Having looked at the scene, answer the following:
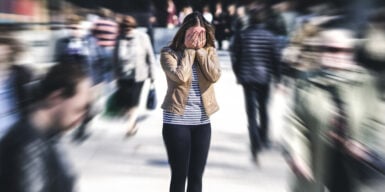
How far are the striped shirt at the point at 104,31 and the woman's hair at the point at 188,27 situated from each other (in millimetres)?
5122

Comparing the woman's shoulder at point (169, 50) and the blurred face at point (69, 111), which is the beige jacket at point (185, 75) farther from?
the blurred face at point (69, 111)

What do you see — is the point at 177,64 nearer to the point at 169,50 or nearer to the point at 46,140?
the point at 169,50

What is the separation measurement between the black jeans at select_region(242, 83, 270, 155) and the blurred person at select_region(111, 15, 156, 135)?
1.52 metres

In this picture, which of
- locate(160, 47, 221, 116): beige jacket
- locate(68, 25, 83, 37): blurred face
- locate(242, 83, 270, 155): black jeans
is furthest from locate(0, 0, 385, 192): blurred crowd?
locate(68, 25, 83, 37): blurred face

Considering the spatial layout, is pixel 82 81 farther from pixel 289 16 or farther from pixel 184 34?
pixel 289 16

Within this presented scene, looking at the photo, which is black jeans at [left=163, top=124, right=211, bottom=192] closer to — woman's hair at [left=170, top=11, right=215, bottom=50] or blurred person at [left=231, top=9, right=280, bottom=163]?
woman's hair at [left=170, top=11, right=215, bottom=50]

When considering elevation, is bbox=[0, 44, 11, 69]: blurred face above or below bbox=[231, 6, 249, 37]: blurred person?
above

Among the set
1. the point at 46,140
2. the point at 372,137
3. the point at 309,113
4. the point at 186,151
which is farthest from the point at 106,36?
the point at 372,137

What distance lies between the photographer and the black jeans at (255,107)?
20.2ft

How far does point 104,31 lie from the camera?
9.46m

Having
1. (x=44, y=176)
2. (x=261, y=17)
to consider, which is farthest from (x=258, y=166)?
(x=44, y=176)

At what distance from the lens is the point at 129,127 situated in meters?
7.64

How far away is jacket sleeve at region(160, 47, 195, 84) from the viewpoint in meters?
3.66

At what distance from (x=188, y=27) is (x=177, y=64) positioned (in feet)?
0.76
